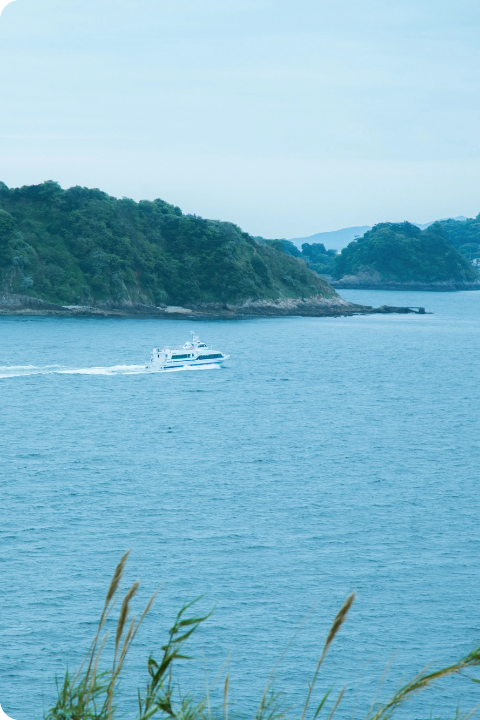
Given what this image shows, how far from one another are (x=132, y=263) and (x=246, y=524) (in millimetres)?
121794

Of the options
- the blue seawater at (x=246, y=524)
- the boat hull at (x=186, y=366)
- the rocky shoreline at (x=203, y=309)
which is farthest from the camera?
the rocky shoreline at (x=203, y=309)

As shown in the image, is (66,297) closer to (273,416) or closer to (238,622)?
(273,416)

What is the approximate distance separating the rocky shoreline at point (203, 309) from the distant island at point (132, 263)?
225 millimetres

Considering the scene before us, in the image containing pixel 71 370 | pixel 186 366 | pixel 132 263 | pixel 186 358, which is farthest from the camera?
pixel 132 263

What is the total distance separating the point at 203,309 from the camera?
158375 millimetres

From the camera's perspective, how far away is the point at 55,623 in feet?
89.1

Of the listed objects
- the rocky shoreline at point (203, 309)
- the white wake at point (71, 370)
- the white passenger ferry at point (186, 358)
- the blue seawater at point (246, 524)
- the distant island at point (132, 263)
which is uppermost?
the distant island at point (132, 263)

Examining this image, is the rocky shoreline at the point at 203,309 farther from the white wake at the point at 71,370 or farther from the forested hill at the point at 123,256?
the white wake at the point at 71,370

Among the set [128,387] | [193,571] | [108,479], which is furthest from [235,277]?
[193,571]

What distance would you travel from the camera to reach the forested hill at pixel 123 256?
5827 inches

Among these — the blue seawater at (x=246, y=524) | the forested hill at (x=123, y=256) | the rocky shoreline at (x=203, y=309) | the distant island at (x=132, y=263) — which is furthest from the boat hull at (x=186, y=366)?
the forested hill at (x=123, y=256)

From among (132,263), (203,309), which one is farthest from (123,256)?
(203,309)

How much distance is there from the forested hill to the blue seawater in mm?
61506

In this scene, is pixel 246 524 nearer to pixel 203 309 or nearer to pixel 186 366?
pixel 186 366
